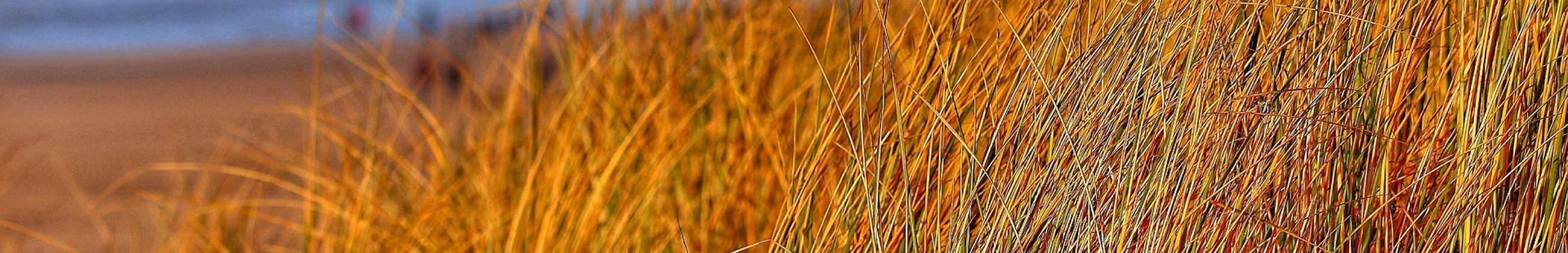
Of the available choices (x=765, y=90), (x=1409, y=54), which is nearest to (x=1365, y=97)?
(x=1409, y=54)

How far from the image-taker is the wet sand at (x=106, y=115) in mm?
4703

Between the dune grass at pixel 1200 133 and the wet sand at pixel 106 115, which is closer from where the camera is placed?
the dune grass at pixel 1200 133

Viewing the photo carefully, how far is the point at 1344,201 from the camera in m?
0.96

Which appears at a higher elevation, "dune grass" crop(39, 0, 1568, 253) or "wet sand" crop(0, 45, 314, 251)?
"dune grass" crop(39, 0, 1568, 253)

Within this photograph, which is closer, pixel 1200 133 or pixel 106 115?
pixel 1200 133

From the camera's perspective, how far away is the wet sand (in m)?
4.70

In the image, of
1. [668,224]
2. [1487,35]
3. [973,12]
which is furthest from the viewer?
[668,224]

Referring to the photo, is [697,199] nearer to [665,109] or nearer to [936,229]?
[665,109]

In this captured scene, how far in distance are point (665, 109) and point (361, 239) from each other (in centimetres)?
50

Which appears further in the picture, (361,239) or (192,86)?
(192,86)

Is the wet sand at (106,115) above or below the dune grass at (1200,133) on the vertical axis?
below

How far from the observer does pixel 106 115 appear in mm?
9258

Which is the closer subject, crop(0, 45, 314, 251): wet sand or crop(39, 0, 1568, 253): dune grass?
crop(39, 0, 1568, 253): dune grass

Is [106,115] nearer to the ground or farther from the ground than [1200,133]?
nearer to the ground
